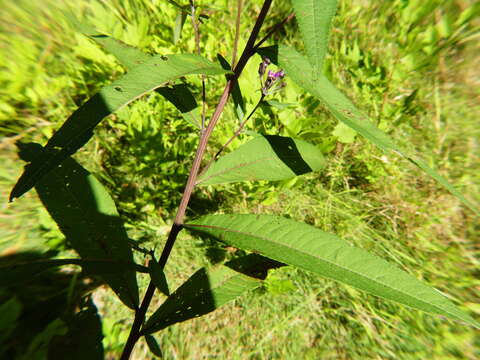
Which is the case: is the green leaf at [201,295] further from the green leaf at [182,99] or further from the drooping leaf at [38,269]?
the green leaf at [182,99]

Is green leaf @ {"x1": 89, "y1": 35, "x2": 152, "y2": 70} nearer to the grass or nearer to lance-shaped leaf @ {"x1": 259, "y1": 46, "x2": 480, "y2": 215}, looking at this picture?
lance-shaped leaf @ {"x1": 259, "y1": 46, "x2": 480, "y2": 215}

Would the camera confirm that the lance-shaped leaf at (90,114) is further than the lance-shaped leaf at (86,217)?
No

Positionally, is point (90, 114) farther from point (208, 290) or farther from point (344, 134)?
point (344, 134)

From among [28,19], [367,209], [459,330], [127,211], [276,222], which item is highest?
[28,19]

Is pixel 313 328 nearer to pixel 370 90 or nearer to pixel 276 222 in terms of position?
pixel 276 222

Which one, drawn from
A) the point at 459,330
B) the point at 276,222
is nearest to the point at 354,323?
the point at 459,330

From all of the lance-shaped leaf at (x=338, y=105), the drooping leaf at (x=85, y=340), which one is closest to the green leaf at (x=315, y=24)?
the lance-shaped leaf at (x=338, y=105)

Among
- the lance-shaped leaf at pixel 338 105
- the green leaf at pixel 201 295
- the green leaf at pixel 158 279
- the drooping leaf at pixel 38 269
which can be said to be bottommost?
the green leaf at pixel 201 295
